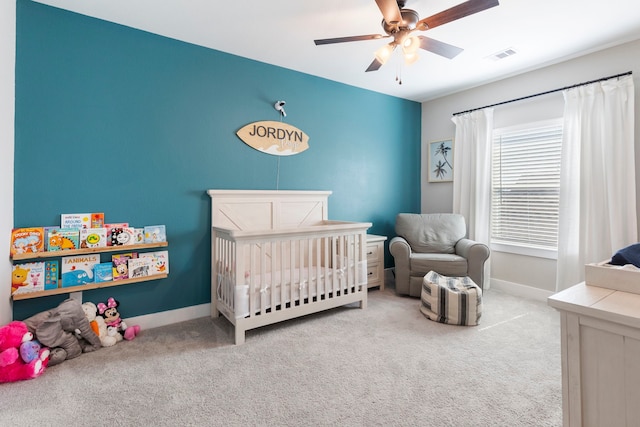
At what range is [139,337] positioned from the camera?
2.37 meters

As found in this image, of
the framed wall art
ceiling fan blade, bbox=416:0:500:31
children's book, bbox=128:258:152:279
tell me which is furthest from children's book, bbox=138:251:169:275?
the framed wall art

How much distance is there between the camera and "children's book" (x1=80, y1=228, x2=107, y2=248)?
226 cm

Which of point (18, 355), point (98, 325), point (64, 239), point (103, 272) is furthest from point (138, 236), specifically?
point (18, 355)

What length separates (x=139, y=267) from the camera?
2436 mm

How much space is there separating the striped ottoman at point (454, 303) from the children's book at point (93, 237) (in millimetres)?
2664

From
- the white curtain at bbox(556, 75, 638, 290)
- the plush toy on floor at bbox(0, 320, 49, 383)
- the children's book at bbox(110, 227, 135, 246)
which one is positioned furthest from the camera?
the white curtain at bbox(556, 75, 638, 290)

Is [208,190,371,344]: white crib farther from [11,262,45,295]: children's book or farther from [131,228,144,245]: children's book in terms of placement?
[11,262,45,295]: children's book

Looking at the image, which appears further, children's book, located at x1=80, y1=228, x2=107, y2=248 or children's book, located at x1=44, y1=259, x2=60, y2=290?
children's book, located at x1=80, y1=228, x2=107, y2=248

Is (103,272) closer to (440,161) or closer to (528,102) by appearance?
(440,161)

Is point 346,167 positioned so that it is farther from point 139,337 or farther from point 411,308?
point 139,337

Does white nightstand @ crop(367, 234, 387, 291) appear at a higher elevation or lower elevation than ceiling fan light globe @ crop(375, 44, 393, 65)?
lower

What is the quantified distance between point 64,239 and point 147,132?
3.28 feet

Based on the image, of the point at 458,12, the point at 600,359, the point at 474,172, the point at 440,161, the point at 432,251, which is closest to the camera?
the point at 600,359

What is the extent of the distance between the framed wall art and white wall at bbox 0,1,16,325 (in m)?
4.26
